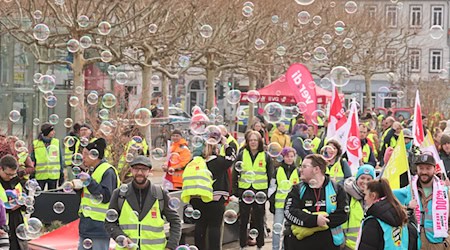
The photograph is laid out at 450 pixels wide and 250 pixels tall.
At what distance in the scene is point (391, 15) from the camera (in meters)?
44.0

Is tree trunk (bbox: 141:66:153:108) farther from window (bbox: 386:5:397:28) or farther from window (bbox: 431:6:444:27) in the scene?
window (bbox: 431:6:444:27)

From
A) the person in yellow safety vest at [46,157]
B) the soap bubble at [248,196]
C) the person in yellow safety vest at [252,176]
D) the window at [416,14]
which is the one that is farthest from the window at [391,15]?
the soap bubble at [248,196]

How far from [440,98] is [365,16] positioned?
672 cm

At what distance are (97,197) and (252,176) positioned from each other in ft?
10.8

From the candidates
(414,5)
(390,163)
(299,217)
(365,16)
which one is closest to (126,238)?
(299,217)

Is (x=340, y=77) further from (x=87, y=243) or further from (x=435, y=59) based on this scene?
(x=435, y=59)

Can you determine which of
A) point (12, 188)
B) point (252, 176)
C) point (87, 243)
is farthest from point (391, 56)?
point (12, 188)

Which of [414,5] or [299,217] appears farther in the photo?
[414,5]

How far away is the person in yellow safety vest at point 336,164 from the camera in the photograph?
33.2 feet

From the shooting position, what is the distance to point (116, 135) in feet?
46.7

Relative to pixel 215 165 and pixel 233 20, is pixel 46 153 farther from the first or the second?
pixel 233 20

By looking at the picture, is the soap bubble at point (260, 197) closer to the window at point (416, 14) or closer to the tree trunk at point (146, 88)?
the tree trunk at point (146, 88)

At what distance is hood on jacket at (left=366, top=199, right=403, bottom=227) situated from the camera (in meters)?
6.36

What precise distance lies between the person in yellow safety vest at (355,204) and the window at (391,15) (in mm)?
34995
